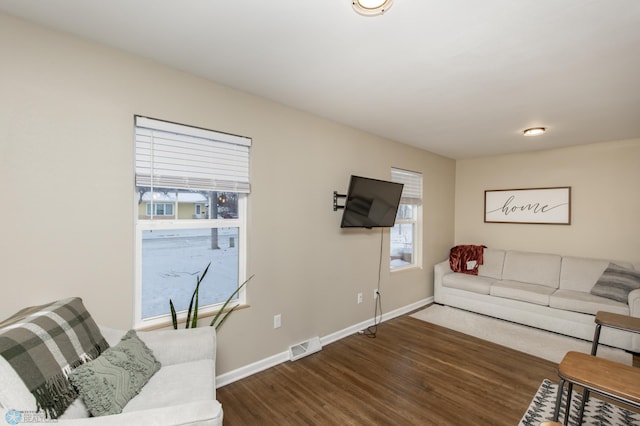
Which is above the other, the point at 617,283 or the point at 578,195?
the point at 578,195

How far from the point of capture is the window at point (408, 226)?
421 centimetres

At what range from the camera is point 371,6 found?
1.42m

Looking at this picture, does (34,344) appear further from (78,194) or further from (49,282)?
(78,194)

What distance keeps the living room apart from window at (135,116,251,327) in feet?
0.30

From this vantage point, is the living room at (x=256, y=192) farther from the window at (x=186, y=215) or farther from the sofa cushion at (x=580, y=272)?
the sofa cushion at (x=580, y=272)

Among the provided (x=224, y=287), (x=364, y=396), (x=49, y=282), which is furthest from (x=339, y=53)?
(x=364, y=396)

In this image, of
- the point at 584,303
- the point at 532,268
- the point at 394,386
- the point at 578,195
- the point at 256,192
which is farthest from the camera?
the point at 532,268

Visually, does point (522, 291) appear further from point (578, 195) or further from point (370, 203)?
point (370, 203)

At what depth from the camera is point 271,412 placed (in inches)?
82.4

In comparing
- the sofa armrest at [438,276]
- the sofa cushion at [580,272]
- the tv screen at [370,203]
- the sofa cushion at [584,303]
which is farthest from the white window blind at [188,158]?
the sofa cushion at [580,272]

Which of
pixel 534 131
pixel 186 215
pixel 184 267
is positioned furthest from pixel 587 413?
pixel 186 215

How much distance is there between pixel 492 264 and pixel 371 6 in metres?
4.31

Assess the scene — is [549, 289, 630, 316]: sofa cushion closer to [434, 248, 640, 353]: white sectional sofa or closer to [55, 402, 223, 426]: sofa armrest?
[434, 248, 640, 353]: white sectional sofa

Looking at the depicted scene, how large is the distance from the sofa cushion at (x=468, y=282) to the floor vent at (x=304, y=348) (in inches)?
94.2
